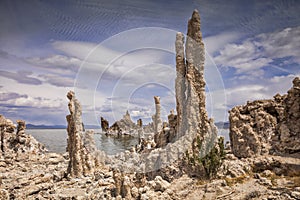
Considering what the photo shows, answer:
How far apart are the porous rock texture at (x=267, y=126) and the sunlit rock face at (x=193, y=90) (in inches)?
86.5

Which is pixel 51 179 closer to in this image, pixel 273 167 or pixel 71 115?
pixel 71 115

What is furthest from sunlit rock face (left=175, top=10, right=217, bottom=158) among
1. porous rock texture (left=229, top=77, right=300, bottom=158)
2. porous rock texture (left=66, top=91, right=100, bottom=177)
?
porous rock texture (left=66, top=91, right=100, bottom=177)

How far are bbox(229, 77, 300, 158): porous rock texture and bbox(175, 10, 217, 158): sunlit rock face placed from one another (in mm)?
2198

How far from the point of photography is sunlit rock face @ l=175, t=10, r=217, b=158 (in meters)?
18.6

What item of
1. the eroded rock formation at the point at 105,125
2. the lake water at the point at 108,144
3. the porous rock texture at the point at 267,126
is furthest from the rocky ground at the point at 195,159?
the eroded rock formation at the point at 105,125

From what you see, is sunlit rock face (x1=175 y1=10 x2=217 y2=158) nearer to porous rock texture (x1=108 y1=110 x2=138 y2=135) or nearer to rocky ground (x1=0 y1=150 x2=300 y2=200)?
rocky ground (x1=0 y1=150 x2=300 y2=200)

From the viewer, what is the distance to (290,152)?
59.1 ft

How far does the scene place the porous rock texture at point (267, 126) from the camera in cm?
1819

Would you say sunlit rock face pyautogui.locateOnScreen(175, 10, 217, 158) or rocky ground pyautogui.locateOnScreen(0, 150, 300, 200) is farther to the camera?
sunlit rock face pyautogui.locateOnScreen(175, 10, 217, 158)

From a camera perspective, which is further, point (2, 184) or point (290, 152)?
point (2, 184)

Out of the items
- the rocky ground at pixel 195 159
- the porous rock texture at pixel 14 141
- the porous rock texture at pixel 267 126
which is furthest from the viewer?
the porous rock texture at pixel 14 141

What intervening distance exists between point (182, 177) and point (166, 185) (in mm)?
2573

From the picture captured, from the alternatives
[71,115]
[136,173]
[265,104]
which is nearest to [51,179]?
[71,115]

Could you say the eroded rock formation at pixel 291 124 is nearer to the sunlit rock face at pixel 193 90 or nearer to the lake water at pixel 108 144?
the sunlit rock face at pixel 193 90
